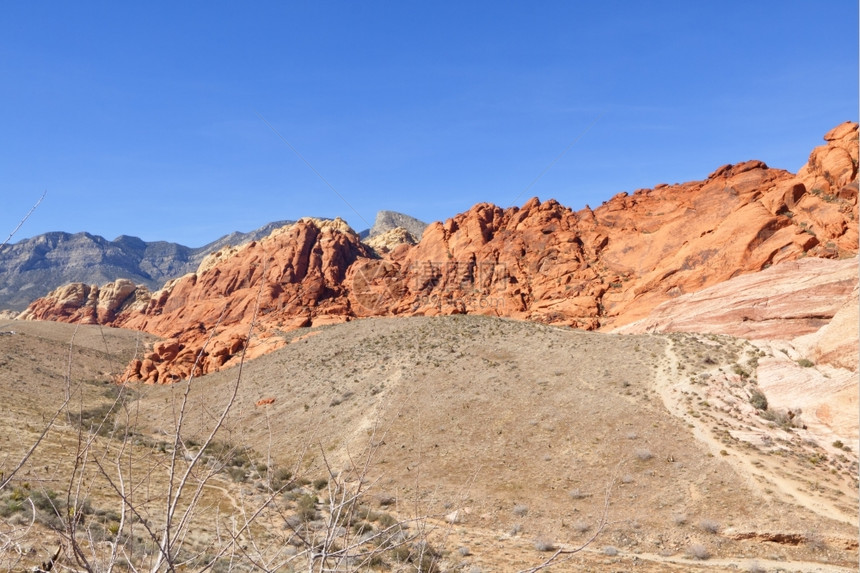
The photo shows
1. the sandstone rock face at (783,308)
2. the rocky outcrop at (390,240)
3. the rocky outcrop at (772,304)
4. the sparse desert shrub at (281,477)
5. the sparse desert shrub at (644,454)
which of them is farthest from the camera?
the rocky outcrop at (390,240)

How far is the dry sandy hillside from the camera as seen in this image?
1282 centimetres

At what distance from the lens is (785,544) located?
14.2 metres

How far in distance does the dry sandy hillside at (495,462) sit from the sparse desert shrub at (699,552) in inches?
2.4

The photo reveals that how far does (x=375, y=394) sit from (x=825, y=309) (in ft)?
87.1

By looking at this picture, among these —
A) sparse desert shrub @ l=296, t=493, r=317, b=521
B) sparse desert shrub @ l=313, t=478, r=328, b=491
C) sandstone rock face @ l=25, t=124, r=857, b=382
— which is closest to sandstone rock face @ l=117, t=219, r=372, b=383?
A: sandstone rock face @ l=25, t=124, r=857, b=382

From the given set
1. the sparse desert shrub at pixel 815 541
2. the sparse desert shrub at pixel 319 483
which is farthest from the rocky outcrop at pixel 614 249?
the sparse desert shrub at pixel 815 541

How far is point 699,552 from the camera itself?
45.5 feet

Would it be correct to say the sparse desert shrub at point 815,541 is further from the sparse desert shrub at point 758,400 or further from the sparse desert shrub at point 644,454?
the sparse desert shrub at point 758,400

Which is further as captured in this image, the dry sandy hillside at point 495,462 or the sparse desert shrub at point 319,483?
the sparse desert shrub at point 319,483

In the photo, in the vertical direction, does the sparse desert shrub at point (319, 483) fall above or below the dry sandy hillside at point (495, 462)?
below

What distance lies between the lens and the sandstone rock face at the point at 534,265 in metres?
42.9

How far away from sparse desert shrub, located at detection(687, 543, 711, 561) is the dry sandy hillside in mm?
61

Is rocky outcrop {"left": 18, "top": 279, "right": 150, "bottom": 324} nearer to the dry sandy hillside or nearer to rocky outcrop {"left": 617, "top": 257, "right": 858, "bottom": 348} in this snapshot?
the dry sandy hillside

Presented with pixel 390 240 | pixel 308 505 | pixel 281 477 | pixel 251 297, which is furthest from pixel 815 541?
pixel 390 240
